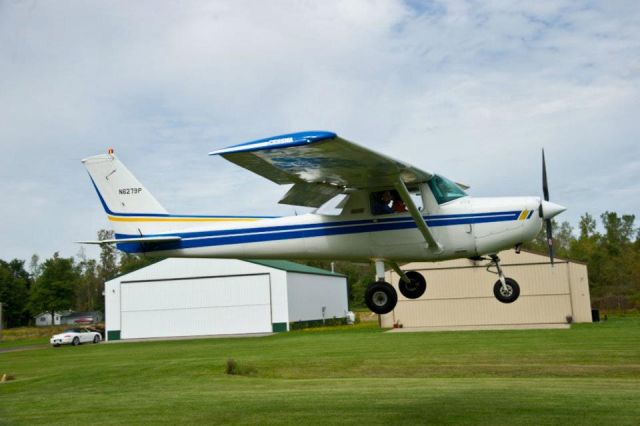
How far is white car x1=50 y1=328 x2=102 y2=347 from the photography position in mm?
51031

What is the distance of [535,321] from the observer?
42.8m

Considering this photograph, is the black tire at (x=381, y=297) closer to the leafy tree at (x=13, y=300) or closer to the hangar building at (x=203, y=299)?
the hangar building at (x=203, y=299)

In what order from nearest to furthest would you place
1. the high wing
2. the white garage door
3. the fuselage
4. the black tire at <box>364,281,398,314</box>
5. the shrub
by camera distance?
1. the high wing
2. the fuselage
3. the black tire at <box>364,281,398,314</box>
4. the shrub
5. the white garage door

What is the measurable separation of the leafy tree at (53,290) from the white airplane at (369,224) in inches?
4302

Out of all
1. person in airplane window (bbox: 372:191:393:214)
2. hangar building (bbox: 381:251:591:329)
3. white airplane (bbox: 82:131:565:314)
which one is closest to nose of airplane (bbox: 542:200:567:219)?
white airplane (bbox: 82:131:565:314)

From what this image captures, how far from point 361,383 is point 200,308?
1272 inches

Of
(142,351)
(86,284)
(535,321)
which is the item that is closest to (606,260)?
(535,321)

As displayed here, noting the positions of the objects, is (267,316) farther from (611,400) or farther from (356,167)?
(356,167)

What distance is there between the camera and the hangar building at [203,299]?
170 ft

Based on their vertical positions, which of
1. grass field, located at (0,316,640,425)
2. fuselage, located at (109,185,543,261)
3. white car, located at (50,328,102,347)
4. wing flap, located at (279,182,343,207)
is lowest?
grass field, located at (0,316,640,425)

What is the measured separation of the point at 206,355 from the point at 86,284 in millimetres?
104660

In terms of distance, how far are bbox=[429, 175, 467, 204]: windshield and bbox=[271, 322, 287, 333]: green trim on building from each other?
131ft

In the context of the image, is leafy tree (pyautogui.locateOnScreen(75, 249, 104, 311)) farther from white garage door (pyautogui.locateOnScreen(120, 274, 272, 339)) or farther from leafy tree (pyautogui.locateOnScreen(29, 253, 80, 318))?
white garage door (pyautogui.locateOnScreen(120, 274, 272, 339))

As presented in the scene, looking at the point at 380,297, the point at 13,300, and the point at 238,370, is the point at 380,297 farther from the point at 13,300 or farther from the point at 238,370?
the point at 13,300
